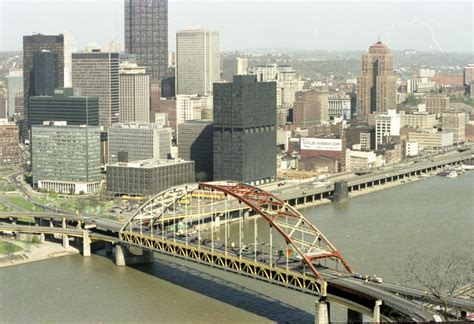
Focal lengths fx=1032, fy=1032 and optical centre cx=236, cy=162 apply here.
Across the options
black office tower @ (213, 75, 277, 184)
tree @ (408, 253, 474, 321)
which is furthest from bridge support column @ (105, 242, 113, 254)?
black office tower @ (213, 75, 277, 184)

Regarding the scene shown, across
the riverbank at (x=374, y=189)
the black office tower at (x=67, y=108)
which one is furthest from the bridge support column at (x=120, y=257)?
the black office tower at (x=67, y=108)

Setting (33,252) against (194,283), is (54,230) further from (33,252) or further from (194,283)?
(194,283)

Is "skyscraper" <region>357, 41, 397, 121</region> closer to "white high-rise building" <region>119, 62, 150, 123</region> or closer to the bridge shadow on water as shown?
"white high-rise building" <region>119, 62, 150, 123</region>

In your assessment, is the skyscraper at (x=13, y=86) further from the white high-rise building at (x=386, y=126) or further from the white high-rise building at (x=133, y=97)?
the white high-rise building at (x=386, y=126)

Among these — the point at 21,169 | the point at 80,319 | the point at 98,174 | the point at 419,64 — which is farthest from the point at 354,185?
the point at 419,64

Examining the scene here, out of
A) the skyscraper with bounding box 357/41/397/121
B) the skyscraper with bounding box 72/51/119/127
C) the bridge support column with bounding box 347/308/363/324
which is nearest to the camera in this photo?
the bridge support column with bounding box 347/308/363/324

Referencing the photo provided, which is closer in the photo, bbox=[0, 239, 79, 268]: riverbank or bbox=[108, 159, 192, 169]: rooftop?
bbox=[0, 239, 79, 268]: riverbank
